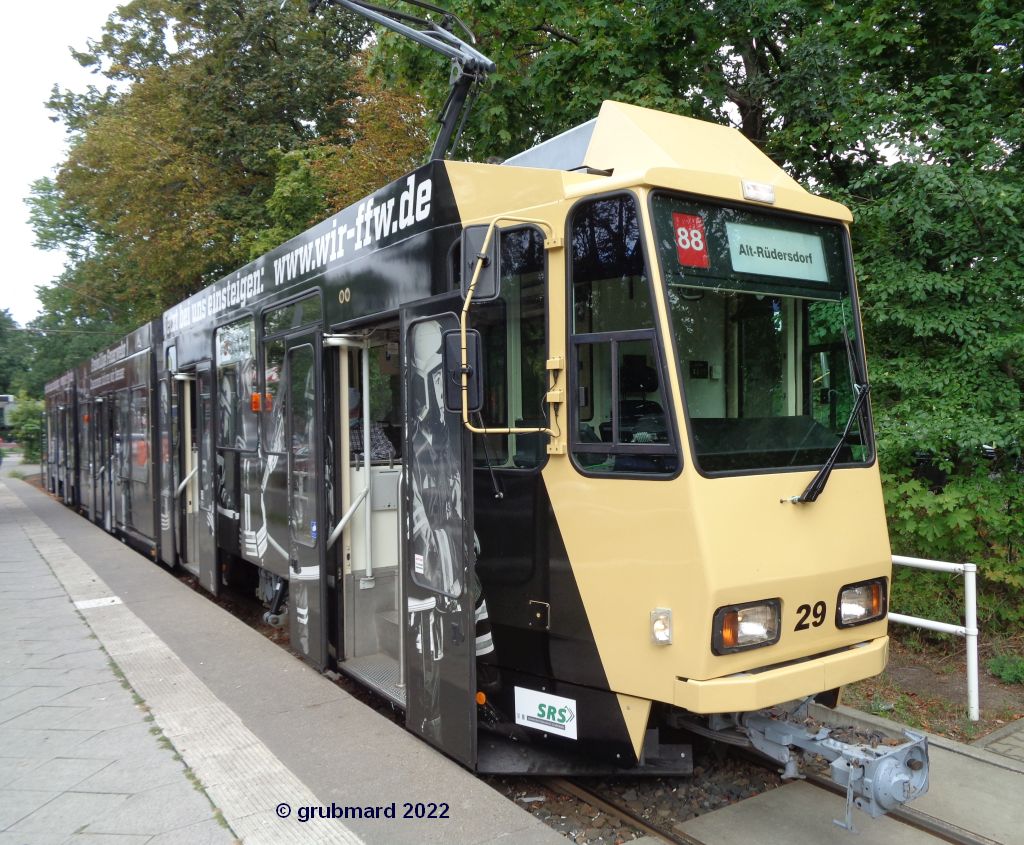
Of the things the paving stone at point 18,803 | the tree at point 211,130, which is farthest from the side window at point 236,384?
the tree at point 211,130

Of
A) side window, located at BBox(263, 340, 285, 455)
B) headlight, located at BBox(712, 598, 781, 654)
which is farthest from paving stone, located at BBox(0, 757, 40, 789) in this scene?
headlight, located at BBox(712, 598, 781, 654)

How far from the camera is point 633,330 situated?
3.63 metres

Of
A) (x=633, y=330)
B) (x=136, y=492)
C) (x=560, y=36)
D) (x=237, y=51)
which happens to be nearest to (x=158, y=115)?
(x=237, y=51)

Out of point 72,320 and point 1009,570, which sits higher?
point 72,320

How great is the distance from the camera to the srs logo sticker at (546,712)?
3.93 m

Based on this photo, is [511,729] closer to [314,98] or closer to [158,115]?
[314,98]

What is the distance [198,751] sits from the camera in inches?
177

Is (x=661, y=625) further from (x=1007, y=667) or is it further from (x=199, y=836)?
(x=1007, y=667)

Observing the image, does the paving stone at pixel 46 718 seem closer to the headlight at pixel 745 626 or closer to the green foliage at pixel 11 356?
the headlight at pixel 745 626

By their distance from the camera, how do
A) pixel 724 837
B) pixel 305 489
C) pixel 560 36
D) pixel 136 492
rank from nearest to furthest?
pixel 724 837 < pixel 305 489 < pixel 560 36 < pixel 136 492

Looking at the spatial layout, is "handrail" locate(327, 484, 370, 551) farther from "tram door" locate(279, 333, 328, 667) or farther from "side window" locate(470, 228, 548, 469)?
"side window" locate(470, 228, 548, 469)

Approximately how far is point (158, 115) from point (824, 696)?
22.8 m

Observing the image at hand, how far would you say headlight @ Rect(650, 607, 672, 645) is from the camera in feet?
11.5

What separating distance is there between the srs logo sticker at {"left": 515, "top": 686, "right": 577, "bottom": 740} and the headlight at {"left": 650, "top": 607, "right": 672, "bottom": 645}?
25.2 inches
